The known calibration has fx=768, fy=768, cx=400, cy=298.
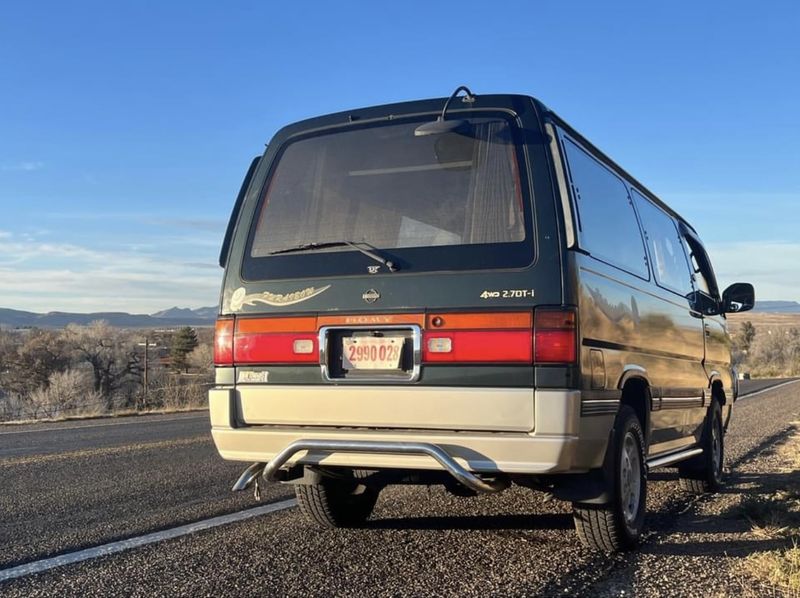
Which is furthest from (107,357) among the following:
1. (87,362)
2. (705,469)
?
(705,469)

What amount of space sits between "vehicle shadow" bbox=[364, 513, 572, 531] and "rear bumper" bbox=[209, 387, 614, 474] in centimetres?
122

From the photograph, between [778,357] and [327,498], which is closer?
[327,498]

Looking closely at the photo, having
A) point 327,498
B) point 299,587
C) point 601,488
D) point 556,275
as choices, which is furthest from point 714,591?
point 327,498

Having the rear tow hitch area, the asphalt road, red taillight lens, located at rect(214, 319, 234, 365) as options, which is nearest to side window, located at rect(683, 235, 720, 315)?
the asphalt road

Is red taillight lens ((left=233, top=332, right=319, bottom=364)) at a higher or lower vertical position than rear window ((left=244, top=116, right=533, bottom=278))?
lower

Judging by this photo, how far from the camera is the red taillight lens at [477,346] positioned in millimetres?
3676

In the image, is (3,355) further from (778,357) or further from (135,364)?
(778,357)

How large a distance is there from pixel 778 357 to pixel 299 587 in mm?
77739

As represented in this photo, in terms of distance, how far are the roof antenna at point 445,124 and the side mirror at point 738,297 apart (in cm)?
496

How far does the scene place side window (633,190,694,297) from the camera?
5906mm

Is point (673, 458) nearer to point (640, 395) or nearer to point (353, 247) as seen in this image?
point (640, 395)

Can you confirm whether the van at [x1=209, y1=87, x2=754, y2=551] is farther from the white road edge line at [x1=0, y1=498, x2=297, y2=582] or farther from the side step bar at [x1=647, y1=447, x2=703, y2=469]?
the white road edge line at [x1=0, y1=498, x2=297, y2=582]

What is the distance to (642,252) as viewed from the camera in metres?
5.52

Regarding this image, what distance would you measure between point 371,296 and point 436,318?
38cm
